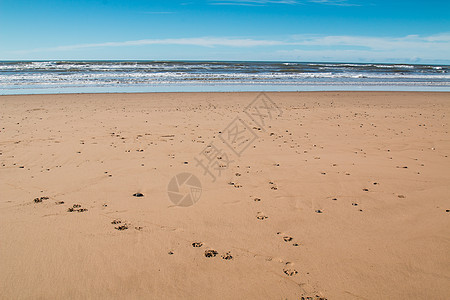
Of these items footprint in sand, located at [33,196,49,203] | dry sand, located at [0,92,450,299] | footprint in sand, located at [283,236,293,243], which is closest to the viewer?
dry sand, located at [0,92,450,299]

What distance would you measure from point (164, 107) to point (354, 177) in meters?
9.96

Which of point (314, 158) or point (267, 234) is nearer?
point (267, 234)

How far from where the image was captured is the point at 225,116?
1177 cm

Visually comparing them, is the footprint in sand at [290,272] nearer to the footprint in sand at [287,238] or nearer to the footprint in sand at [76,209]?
the footprint in sand at [287,238]

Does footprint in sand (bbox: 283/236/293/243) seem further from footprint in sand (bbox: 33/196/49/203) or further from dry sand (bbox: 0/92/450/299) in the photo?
footprint in sand (bbox: 33/196/49/203)

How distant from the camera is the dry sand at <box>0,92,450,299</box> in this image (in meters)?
3.07

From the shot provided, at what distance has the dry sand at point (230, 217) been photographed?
3.07 meters

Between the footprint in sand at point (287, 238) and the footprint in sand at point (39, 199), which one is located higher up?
the footprint in sand at point (39, 199)

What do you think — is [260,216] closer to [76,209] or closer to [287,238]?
[287,238]

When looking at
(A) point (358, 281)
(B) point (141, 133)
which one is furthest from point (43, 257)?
(B) point (141, 133)

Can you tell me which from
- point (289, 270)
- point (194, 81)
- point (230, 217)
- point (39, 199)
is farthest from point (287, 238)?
point (194, 81)

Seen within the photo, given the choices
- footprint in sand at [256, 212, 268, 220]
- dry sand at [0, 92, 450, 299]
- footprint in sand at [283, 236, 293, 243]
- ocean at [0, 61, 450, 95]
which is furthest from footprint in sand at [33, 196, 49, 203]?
ocean at [0, 61, 450, 95]

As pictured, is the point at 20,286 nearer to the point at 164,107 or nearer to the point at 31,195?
the point at 31,195

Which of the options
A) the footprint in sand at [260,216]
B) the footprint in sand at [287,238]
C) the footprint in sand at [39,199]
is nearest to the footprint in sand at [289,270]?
the footprint in sand at [287,238]
